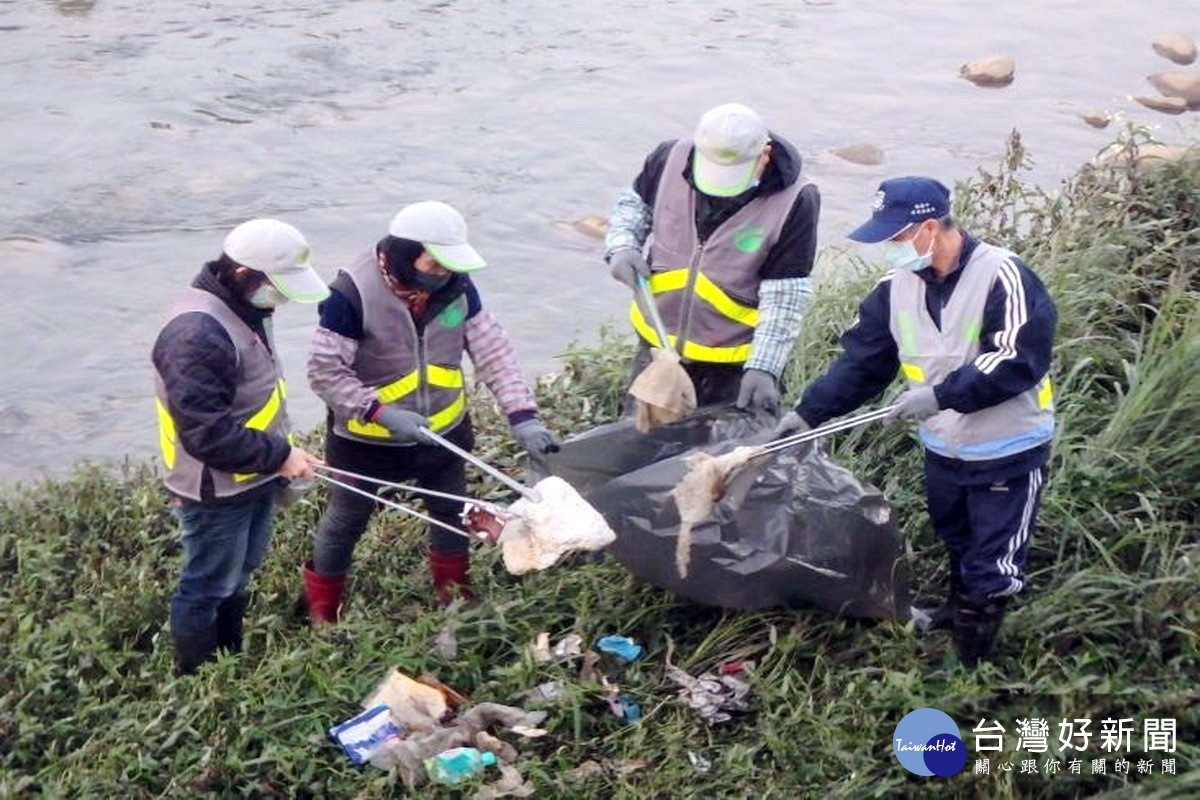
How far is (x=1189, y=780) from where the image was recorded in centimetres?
356

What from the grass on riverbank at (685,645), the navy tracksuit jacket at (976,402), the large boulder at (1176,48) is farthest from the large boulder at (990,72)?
the navy tracksuit jacket at (976,402)

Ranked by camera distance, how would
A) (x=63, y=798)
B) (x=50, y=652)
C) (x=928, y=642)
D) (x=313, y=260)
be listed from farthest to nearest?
(x=313, y=260), (x=50, y=652), (x=928, y=642), (x=63, y=798)

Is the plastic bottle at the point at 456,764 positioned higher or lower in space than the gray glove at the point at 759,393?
lower

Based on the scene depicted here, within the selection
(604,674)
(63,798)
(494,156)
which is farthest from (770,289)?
(494,156)

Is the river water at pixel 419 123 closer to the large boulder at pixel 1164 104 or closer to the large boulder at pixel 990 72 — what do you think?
the large boulder at pixel 990 72

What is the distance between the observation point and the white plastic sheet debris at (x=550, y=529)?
408 centimetres

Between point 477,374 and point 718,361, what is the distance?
0.75 metres

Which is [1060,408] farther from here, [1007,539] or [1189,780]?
[1189,780]

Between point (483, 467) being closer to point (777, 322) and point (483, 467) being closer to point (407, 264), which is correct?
point (407, 264)

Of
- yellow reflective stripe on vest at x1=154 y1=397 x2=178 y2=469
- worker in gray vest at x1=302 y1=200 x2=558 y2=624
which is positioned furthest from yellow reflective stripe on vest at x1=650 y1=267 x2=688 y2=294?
yellow reflective stripe on vest at x1=154 y1=397 x2=178 y2=469

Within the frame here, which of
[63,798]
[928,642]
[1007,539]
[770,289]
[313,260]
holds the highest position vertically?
[770,289]

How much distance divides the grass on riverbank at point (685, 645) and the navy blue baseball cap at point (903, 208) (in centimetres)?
116

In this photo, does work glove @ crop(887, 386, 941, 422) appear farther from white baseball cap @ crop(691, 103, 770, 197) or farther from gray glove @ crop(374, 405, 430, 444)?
gray glove @ crop(374, 405, 430, 444)

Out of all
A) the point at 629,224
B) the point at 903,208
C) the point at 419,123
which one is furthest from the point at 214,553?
the point at 419,123
